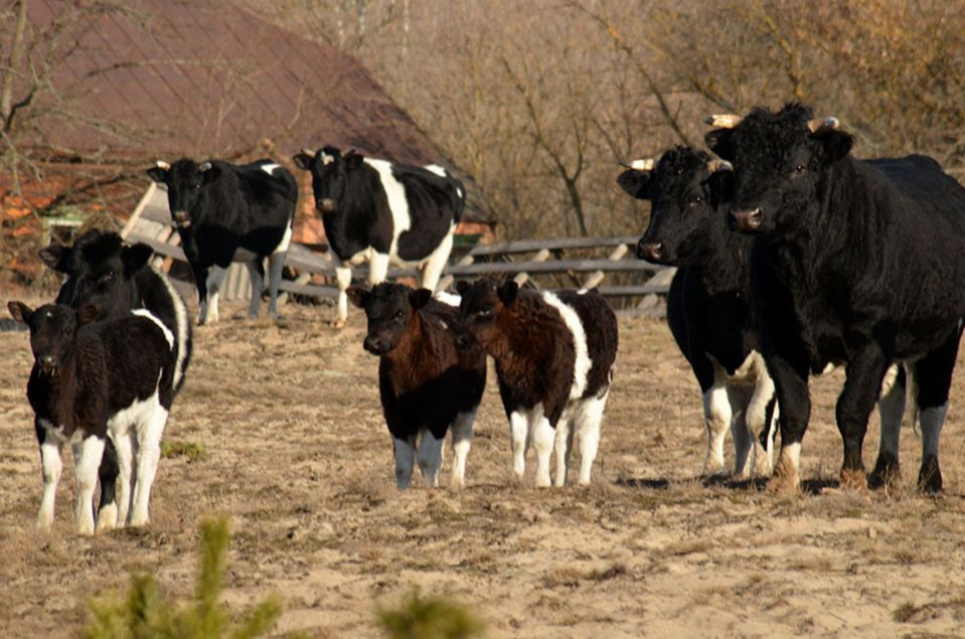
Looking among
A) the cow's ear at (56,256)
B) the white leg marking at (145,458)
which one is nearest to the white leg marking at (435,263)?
the cow's ear at (56,256)

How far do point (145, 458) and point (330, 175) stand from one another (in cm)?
Answer: 1087

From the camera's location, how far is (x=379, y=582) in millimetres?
7945

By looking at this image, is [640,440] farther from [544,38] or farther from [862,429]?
[544,38]

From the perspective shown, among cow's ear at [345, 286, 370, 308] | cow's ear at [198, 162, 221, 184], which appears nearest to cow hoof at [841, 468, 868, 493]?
cow's ear at [345, 286, 370, 308]

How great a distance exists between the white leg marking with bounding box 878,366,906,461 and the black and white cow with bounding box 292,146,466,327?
33.6ft

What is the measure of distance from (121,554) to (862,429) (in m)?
4.16

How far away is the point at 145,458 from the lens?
1009 cm

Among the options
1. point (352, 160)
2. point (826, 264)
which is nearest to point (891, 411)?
point (826, 264)

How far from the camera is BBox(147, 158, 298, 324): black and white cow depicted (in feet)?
67.8

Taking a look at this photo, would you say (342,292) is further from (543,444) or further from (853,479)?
(853,479)

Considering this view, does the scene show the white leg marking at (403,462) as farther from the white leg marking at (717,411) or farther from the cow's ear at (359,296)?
the white leg marking at (717,411)

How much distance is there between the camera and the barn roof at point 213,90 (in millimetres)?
33469

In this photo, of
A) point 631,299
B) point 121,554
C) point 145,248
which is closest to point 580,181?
point 631,299

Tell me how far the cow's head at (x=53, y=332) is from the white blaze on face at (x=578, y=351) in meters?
3.15
